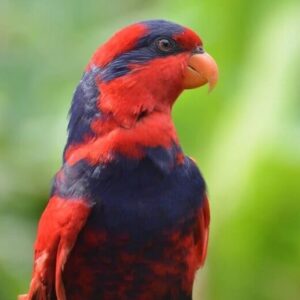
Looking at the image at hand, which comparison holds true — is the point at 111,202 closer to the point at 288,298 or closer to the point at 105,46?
the point at 105,46

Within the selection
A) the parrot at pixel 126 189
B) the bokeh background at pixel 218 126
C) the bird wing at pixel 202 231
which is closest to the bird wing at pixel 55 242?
the parrot at pixel 126 189

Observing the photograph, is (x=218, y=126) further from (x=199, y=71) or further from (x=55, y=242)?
(x=55, y=242)

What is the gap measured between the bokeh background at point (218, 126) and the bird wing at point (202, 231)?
0.45 meters

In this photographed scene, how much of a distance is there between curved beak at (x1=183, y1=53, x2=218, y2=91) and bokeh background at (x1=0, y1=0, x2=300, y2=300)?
0.48 meters

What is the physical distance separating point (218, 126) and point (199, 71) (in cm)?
72

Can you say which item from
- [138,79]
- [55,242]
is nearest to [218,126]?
[138,79]

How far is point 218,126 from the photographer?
2812 mm

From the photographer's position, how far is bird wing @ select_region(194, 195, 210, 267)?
207cm

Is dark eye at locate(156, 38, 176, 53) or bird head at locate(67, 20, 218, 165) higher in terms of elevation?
dark eye at locate(156, 38, 176, 53)

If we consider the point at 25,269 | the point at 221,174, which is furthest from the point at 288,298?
the point at 25,269

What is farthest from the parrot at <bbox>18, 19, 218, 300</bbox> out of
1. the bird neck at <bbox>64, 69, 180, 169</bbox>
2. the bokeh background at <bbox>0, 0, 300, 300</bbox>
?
the bokeh background at <bbox>0, 0, 300, 300</bbox>

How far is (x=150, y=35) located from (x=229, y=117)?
31.4 inches

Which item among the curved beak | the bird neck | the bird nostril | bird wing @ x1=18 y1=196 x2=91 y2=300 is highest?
the bird nostril

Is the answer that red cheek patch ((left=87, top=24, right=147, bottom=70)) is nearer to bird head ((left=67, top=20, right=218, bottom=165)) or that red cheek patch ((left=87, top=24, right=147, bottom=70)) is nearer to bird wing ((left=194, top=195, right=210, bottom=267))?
bird head ((left=67, top=20, right=218, bottom=165))
